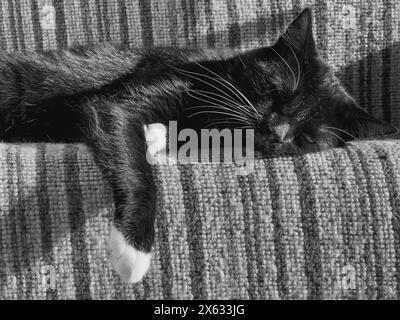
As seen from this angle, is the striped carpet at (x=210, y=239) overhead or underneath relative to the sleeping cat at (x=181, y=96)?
underneath

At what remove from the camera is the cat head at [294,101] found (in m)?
1.26

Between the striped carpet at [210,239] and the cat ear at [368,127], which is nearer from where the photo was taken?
the striped carpet at [210,239]

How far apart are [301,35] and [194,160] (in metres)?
0.54

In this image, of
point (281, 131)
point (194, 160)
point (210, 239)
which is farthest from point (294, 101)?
point (210, 239)

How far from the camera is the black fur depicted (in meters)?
1.26

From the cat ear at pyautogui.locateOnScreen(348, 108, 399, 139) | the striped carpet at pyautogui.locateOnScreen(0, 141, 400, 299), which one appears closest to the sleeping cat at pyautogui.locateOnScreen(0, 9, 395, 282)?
the cat ear at pyautogui.locateOnScreen(348, 108, 399, 139)

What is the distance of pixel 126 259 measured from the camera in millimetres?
911

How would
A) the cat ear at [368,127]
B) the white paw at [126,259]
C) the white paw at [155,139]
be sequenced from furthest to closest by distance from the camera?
1. the cat ear at [368,127]
2. the white paw at [155,139]
3. the white paw at [126,259]

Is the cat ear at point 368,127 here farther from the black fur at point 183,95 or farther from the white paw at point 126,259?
the white paw at point 126,259

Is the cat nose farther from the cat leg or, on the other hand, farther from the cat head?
the cat leg

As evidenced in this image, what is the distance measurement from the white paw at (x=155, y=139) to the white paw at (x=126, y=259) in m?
0.28

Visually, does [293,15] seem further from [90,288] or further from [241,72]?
[90,288]

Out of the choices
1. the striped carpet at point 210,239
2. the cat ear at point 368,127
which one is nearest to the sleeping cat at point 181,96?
the cat ear at point 368,127

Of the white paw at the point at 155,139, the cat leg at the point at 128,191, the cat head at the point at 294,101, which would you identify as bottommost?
the cat leg at the point at 128,191
